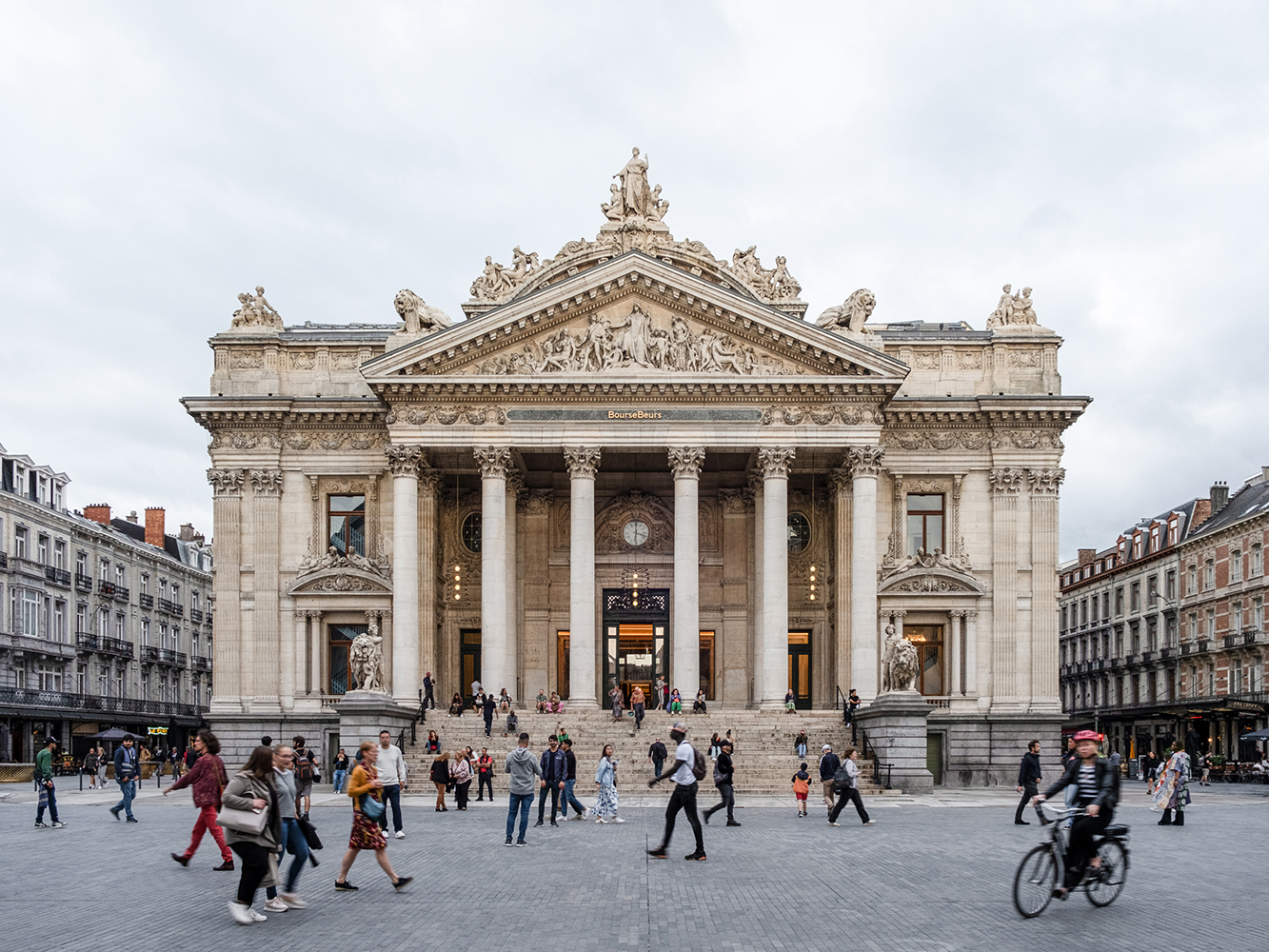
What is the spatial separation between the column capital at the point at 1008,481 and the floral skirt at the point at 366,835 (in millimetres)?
40886

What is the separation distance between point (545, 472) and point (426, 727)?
13.5 meters

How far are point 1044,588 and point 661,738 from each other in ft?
60.9

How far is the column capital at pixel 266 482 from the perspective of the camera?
178 ft

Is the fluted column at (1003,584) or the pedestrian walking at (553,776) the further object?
the fluted column at (1003,584)

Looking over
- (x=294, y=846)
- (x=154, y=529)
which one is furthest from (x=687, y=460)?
(x=154, y=529)

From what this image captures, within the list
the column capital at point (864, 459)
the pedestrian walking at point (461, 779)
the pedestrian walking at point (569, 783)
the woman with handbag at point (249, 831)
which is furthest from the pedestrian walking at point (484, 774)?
the woman with handbag at point (249, 831)

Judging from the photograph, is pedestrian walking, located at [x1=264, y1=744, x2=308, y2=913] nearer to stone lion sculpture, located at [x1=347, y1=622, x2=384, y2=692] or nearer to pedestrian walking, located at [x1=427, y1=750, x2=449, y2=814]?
pedestrian walking, located at [x1=427, y1=750, x2=449, y2=814]

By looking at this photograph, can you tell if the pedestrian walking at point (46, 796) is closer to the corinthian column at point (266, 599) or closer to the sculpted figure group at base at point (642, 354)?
the corinthian column at point (266, 599)

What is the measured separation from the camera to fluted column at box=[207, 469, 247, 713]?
5372cm

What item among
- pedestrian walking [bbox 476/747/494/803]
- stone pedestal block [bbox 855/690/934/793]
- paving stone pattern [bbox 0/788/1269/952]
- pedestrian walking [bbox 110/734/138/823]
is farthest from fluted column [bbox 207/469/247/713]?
stone pedestal block [bbox 855/690/934/793]

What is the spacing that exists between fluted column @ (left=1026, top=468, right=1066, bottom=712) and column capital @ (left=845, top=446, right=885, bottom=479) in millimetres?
7699

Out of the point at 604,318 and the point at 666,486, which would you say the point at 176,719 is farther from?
the point at 604,318

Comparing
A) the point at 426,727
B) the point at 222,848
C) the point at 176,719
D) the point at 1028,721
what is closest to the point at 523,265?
the point at 426,727

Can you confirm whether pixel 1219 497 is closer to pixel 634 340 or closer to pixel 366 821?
pixel 634 340
